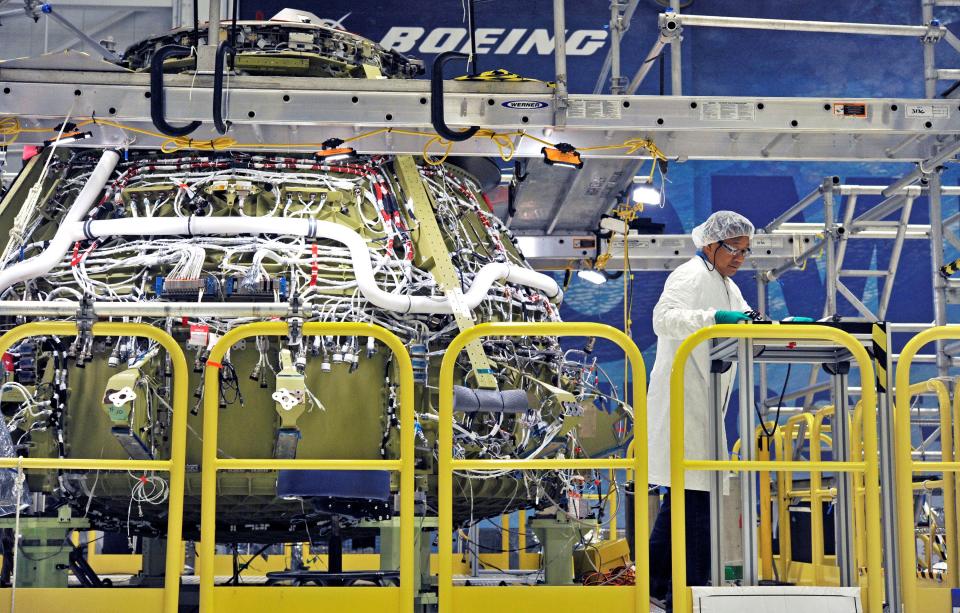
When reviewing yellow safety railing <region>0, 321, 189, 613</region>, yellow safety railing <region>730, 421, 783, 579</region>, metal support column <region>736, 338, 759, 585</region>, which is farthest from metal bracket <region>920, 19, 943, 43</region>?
yellow safety railing <region>0, 321, 189, 613</region>

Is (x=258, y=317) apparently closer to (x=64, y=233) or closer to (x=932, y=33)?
(x=64, y=233)

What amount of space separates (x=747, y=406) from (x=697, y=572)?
129 cm

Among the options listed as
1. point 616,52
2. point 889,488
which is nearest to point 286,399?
point 889,488

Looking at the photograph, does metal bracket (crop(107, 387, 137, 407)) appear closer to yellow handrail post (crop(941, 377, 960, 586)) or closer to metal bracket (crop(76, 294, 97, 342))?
metal bracket (crop(76, 294, 97, 342))

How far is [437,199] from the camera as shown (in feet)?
21.9

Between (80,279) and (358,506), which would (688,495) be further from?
(80,279)

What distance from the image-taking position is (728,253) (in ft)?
19.9

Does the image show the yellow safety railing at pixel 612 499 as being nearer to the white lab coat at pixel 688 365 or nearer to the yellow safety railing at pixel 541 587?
the white lab coat at pixel 688 365

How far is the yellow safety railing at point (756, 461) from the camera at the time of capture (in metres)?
4.49

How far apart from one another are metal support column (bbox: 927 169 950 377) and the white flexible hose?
16.9ft

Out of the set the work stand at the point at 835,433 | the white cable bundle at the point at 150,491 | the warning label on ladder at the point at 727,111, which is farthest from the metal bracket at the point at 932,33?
the white cable bundle at the point at 150,491

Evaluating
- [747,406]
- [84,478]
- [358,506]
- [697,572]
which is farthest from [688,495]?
[84,478]

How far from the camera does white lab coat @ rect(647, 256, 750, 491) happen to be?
5.64m

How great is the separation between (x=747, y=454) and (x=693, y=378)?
120cm
